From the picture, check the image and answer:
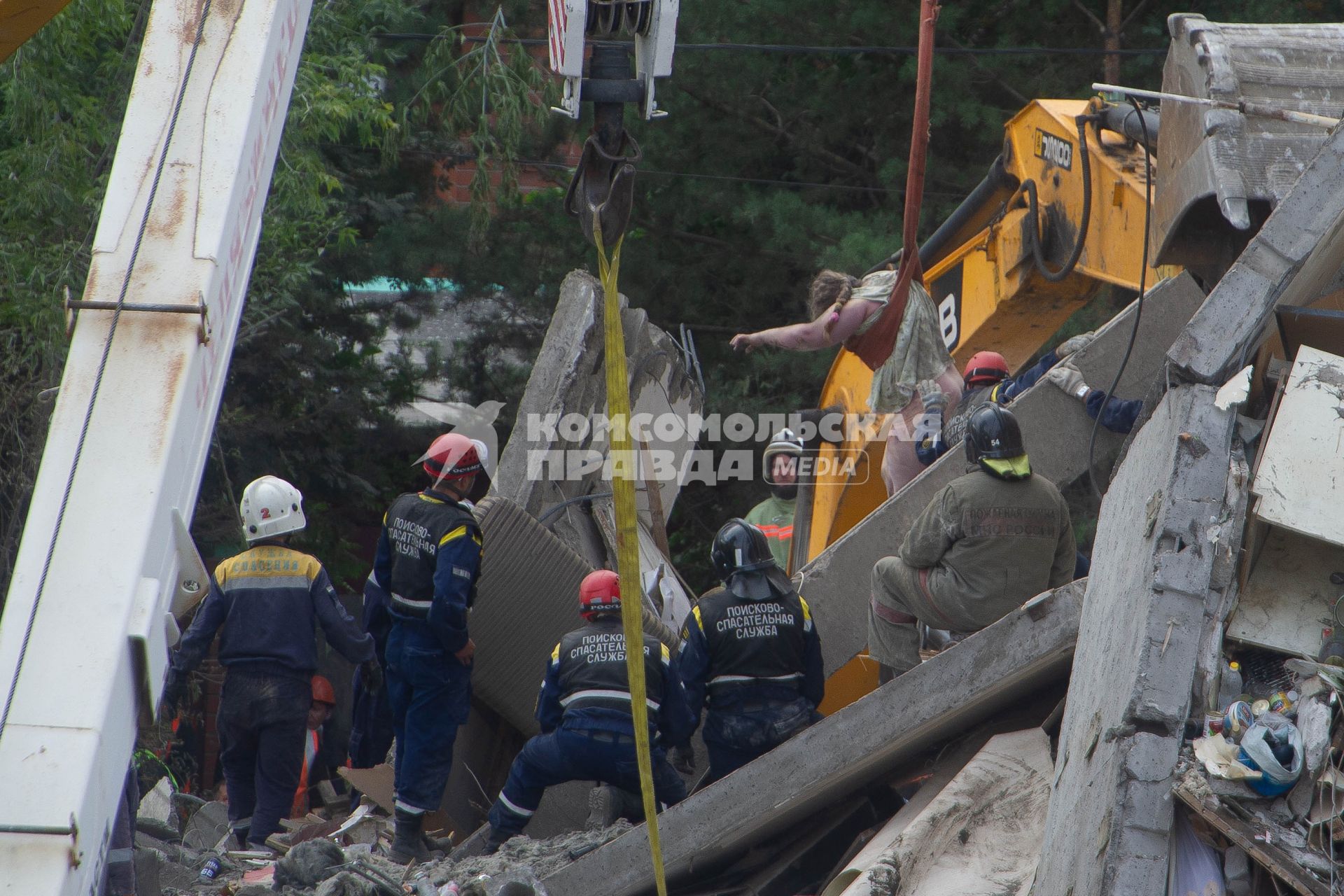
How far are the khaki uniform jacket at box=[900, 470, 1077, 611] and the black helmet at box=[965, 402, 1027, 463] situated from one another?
0.09m

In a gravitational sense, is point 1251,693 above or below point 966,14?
below

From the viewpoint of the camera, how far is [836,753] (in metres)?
5.12

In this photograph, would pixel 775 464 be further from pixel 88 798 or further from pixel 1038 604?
pixel 88 798

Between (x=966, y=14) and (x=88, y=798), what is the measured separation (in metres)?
11.6

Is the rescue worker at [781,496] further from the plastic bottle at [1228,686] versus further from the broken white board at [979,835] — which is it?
the plastic bottle at [1228,686]

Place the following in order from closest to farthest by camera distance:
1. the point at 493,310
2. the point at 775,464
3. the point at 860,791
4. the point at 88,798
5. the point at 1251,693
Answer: the point at 88,798 → the point at 1251,693 → the point at 860,791 → the point at 775,464 → the point at 493,310

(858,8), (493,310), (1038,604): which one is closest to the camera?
(1038,604)

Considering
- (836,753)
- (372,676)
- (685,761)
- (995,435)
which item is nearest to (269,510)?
(372,676)

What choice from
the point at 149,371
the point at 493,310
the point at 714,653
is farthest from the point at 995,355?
the point at 493,310

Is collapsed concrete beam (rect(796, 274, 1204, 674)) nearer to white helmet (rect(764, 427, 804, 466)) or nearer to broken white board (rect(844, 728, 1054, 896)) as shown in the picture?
white helmet (rect(764, 427, 804, 466))

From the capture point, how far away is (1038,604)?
194 inches

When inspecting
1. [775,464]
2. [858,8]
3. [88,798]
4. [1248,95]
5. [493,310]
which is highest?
[858,8]

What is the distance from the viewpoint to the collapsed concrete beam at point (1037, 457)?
7004mm

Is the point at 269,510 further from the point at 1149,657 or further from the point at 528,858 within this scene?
the point at 1149,657
